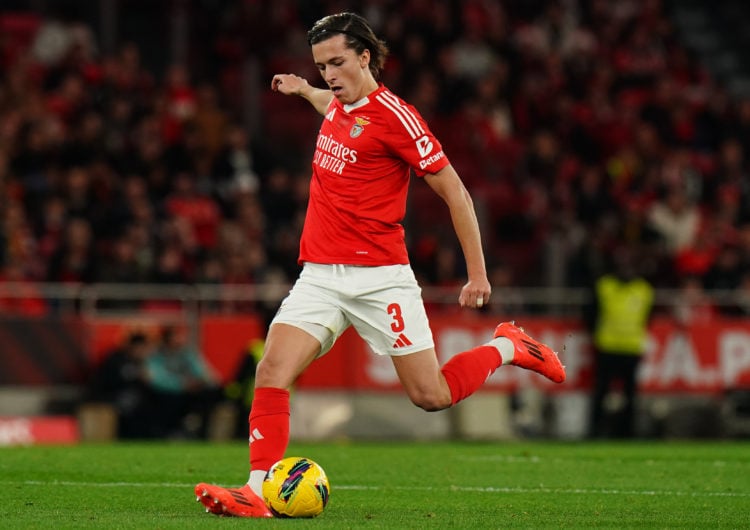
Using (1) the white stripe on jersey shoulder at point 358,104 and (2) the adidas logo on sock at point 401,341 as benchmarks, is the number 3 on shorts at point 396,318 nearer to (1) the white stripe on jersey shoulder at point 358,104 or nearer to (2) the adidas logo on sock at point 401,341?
(2) the adidas logo on sock at point 401,341

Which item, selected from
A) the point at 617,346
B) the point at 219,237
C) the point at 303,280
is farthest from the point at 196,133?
the point at 303,280

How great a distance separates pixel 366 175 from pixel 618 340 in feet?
34.5

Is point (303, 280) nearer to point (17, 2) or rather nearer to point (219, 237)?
point (219, 237)

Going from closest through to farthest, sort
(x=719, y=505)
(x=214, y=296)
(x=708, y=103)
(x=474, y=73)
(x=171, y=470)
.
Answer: (x=719, y=505)
(x=171, y=470)
(x=214, y=296)
(x=474, y=73)
(x=708, y=103)

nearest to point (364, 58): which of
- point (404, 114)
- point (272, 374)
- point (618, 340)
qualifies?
point (404, 114)

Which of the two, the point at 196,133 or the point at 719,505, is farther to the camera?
the point at 196,133

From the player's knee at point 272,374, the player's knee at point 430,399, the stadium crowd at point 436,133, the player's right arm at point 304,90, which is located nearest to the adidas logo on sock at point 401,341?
the player's knee at point 430,399

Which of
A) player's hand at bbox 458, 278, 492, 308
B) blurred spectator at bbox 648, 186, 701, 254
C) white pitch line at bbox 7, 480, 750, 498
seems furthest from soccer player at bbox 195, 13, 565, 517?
blurred spectator at bbox 648, 186, 701, 254

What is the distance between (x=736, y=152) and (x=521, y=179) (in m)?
3.77

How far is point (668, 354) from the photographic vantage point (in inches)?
726

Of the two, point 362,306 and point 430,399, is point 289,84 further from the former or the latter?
point 430,399

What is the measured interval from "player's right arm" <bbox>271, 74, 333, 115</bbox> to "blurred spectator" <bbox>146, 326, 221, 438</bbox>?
25.1ft

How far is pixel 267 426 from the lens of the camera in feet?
24.5

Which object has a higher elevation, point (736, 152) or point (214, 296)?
point (736, 152)
